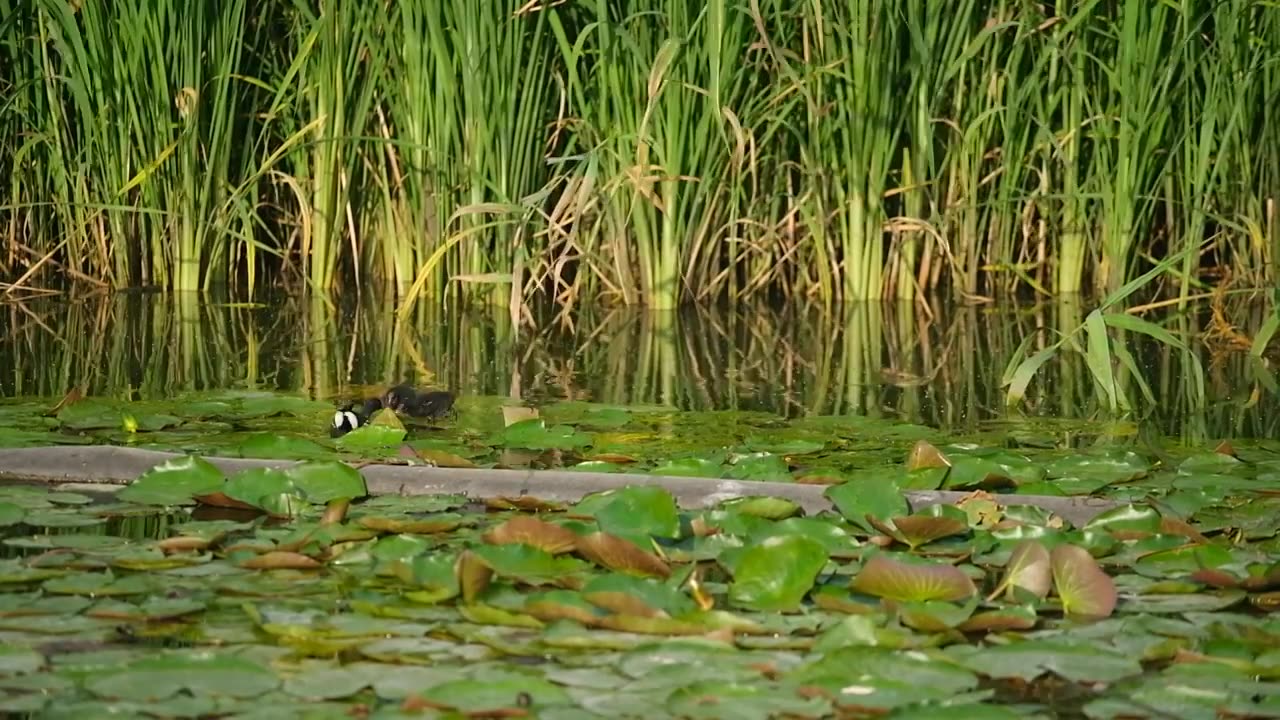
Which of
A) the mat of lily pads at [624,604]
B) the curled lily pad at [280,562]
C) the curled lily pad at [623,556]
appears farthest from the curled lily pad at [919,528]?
the curled lily pad at [280,562]

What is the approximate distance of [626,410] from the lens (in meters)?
4.21

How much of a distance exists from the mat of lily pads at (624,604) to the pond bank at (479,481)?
0.06m

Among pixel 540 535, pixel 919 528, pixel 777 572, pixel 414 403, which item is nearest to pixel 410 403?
pixel 414 403

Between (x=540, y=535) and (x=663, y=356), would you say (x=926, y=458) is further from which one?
(x=663, y=356)

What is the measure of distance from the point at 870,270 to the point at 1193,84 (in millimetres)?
1314

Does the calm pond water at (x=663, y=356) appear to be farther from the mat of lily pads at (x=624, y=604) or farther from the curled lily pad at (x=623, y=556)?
the curled lily pad at (x=623, y=556)

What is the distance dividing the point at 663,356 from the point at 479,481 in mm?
2304

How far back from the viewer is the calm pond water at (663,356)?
4.57 meters

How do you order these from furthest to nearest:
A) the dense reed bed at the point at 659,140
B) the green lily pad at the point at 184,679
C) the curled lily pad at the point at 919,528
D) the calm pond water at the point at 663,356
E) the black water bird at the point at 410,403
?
the dense reed bed at the point at 659,140 → the calm pond water at the point at 663,356 → the black water bird at the point at 410,403 → the curled lily pad at the point at 919,528 → the green lily pad at the point at 184,679

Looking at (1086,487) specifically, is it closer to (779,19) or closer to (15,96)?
(779,19)

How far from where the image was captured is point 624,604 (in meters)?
2.42

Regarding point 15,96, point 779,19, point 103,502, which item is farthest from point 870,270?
point 103,502

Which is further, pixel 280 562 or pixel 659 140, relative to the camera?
pixel 659 140

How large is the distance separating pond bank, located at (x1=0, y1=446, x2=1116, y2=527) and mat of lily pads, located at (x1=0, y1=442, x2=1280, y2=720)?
0.06 meters
